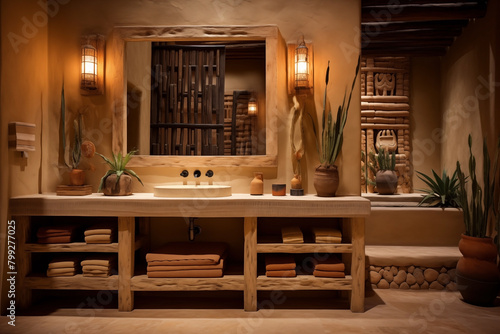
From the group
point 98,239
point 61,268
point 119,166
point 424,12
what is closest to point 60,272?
point 61,268

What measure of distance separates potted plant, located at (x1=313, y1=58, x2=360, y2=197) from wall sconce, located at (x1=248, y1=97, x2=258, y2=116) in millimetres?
573

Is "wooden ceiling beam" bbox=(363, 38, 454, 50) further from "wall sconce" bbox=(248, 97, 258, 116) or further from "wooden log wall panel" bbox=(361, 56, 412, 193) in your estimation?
"wall sconce" bbox=(248, 97, 258, 116)

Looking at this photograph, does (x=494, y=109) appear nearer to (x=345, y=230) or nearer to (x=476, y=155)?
(x=476, y=155)

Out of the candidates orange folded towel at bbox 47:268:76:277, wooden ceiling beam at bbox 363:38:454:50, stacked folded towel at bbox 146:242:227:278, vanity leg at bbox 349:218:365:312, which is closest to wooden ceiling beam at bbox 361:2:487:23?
wooden ceiling beam at bbox 363:38:454:50

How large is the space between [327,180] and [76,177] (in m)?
1.91

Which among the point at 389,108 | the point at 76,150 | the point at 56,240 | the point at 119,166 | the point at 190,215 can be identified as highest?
the point at 389,108

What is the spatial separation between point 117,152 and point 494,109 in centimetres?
345

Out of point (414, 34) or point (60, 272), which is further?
point (414, 34)

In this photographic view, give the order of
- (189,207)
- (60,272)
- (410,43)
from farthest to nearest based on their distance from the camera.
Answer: (410,43) → (60,272) → (189,207)

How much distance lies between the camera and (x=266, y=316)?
242 cm

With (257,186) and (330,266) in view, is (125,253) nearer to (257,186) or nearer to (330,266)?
(257,186)

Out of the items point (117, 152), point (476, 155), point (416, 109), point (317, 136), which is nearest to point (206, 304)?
point (117, 152)

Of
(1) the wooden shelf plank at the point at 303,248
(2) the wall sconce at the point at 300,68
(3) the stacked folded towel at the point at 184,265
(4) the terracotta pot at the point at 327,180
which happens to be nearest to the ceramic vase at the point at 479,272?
(1) the wooden shelf plank at the point at 303,248

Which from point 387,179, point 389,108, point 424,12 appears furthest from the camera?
point 389,108
